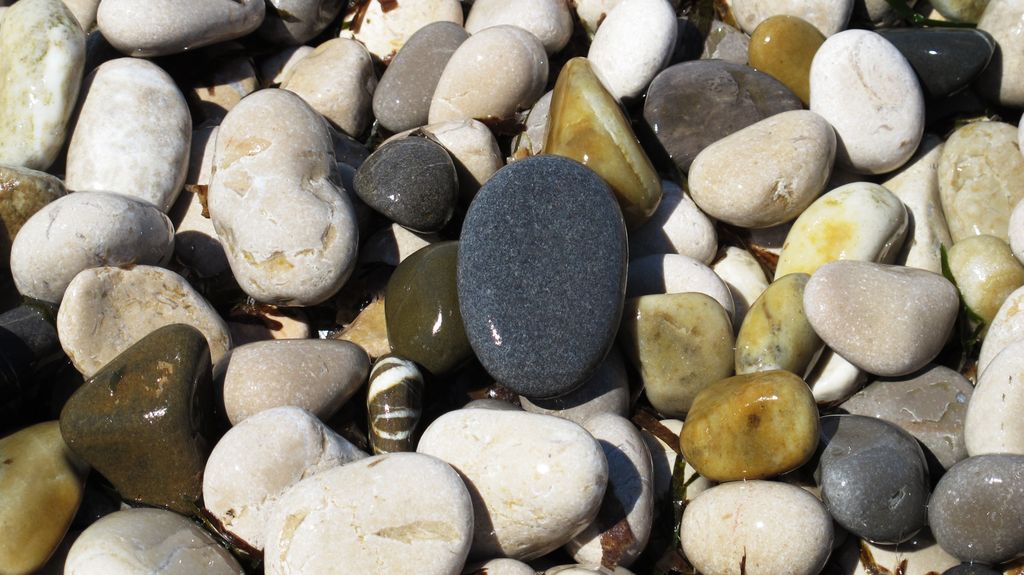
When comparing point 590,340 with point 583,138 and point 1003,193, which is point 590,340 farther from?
point 1003,193

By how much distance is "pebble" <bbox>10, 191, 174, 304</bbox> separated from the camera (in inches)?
138

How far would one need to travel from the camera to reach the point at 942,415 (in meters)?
3.46

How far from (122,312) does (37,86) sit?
48.2 inches

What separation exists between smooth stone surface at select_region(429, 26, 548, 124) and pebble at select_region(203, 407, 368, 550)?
1.75 meters

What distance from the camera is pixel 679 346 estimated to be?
3564mm

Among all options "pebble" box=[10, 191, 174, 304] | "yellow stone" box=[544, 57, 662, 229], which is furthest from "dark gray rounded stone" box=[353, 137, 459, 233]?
"pebble" box=[10, 191, 174, 304]

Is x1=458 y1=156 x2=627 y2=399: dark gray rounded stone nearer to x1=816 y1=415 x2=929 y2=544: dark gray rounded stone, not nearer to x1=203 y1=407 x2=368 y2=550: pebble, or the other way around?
A: x1=203 y1=407 x2=368 y2=550: pebble

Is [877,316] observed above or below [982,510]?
above

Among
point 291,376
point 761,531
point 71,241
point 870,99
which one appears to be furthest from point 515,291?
point 870,99

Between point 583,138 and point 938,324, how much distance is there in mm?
1562

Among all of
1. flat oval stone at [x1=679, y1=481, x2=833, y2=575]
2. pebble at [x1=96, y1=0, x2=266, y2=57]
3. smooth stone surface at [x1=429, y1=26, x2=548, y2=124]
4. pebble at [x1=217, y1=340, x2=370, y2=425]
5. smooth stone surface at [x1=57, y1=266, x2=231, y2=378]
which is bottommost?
flat oval stone at [x1=679, y1=481, x2=833, y2=575]

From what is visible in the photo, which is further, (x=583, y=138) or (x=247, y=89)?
(x=247, y=89)

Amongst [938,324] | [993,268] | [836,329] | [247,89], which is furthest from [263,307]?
[993,268]

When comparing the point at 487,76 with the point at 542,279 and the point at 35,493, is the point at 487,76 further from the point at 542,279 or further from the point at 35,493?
the point at 35,493
